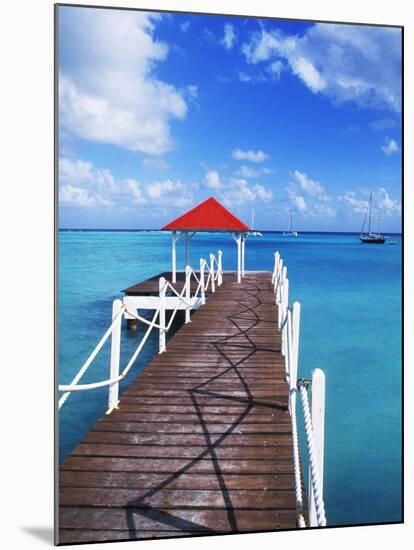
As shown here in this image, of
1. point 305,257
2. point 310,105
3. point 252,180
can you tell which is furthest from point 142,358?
point 310,105

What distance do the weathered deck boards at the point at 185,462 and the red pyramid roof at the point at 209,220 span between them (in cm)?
667

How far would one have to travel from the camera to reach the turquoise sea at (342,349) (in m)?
4.31

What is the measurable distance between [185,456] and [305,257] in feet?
19.2

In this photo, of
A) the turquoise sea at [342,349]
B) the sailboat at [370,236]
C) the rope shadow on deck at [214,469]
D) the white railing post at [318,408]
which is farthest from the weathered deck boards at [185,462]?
the sailboat at [370,236]

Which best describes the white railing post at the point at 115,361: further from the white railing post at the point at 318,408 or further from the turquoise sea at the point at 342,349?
the white railing post at the point at 318,408

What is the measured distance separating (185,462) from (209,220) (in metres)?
8.60

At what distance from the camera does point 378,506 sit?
4.54 m

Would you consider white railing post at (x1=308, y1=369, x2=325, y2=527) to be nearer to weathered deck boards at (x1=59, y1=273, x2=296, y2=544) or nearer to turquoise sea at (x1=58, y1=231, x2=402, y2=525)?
weathered deck boards at (x1=59, y1=273, x2=296, y2=544)

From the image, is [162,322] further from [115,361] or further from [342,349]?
[342,349]

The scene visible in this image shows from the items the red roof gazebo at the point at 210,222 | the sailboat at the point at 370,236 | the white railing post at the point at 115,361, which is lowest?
the white railing post at the point at 115,361

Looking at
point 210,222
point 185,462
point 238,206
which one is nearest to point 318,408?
point 185,462

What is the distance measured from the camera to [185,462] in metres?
3.03

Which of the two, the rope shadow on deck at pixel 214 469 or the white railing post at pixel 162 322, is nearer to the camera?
the rope shadow on deck at pixel 214 469

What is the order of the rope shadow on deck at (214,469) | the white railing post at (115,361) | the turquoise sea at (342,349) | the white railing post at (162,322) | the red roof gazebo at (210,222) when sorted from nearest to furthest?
the rope shadow on deck at (214,469) < the white railing post at (115,361) < the turquoise sea at (342,349) < the white railing post at (162,322) < the red roof gazebo at (210,222)
